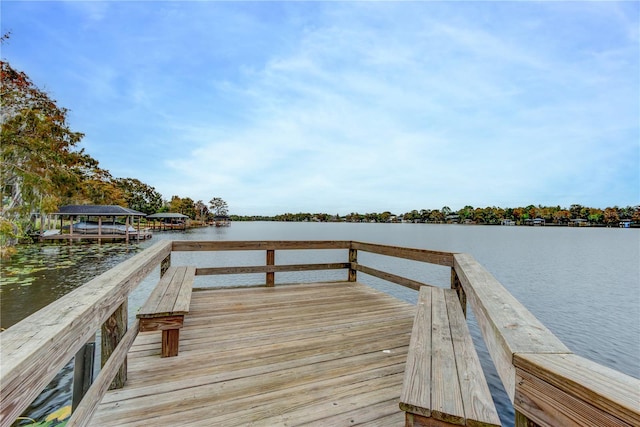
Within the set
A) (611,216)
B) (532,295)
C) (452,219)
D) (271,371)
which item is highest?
(611,216)

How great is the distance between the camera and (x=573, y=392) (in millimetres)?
683

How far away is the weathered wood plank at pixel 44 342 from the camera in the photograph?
26.8 inches

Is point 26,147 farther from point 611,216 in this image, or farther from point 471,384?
point 611,216

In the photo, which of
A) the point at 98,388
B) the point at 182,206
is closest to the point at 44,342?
the point at 98,388

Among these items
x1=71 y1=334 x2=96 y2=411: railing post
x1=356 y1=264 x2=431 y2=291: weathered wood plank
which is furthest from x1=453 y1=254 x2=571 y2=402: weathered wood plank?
x1=71 y1=334 x2=96 y2=411: railing post

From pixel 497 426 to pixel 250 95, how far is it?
→ 77.1 ft

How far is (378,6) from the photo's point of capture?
39.6 ft

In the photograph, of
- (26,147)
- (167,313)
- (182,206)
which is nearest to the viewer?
(167,313)

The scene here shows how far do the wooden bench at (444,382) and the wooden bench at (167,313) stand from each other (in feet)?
5.83

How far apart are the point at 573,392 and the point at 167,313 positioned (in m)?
2.44

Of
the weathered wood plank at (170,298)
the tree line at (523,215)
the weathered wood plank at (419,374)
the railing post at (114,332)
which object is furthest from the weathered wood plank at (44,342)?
the tree line at (523,215)

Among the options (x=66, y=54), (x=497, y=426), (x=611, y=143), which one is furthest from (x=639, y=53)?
(x=66, y=54)

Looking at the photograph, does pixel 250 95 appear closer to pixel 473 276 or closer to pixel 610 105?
pixel 473 276

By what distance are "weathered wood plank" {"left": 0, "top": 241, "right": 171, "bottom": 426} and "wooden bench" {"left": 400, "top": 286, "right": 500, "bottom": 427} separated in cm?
121
